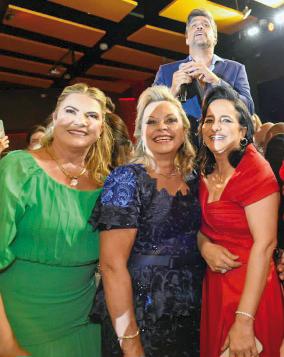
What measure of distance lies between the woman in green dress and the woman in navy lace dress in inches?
3.7

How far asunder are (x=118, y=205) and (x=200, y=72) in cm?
86

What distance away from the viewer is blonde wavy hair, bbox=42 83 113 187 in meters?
1.70

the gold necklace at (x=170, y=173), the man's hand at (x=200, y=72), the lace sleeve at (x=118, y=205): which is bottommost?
the lace sleeve at (x=118, y=205)

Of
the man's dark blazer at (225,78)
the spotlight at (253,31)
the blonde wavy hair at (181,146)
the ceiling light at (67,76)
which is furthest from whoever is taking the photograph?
the ceiling light at (67,76)

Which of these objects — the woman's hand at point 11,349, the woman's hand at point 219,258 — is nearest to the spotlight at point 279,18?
the woman's hand at point 219,258

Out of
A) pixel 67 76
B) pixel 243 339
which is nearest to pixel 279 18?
pixel 67 76

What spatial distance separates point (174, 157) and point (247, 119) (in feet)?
1.14

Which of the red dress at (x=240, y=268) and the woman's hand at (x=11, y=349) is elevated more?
the red dress at (x=240, y=268)

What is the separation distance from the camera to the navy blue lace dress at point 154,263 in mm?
1470

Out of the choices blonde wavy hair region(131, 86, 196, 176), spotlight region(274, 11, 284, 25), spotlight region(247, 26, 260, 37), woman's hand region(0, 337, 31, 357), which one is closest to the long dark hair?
blonde wavy hair region(131, 86, 196, 176)

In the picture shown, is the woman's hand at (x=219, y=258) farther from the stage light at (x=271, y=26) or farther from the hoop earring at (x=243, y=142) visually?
the stage light at (x=271, y=26)

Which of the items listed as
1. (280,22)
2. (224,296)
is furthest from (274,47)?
(224,296)

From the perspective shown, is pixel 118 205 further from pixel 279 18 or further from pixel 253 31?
pixel 253 31

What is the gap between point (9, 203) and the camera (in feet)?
4.57
